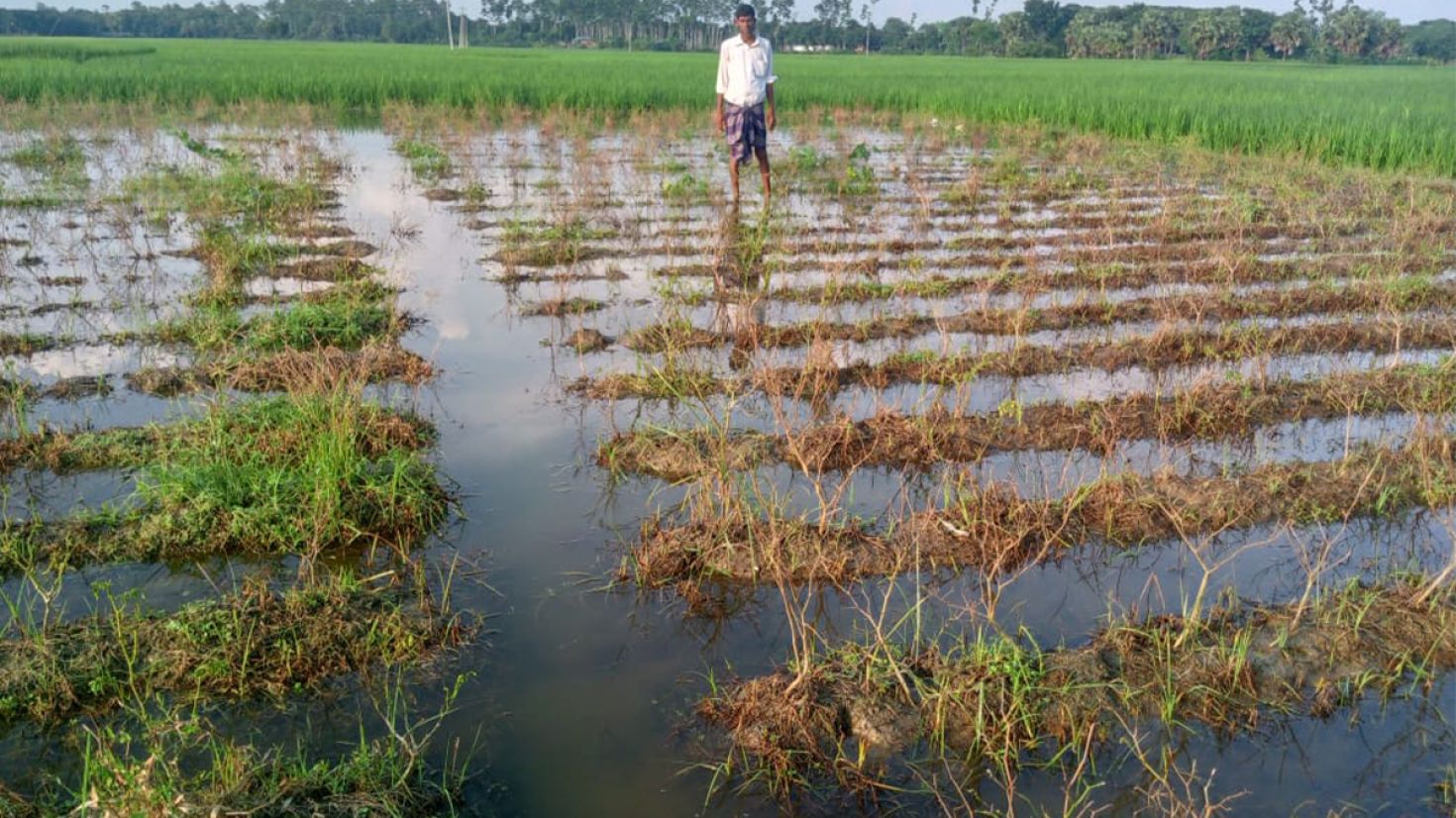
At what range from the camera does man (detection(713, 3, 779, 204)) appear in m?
8.78

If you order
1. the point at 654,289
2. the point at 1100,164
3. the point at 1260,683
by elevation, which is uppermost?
the point at 1100,164

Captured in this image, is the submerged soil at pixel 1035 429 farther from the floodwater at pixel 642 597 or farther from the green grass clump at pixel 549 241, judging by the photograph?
the green grass clump at pixel 549 241

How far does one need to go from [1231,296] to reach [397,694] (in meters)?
6.07

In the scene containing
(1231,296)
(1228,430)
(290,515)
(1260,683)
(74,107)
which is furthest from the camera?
(74,107)

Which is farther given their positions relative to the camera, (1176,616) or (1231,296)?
(1231,296)

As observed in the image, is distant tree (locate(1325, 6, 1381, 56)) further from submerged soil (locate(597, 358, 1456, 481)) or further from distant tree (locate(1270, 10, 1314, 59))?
submerged soil (locate(597, 358, 1456, 481))

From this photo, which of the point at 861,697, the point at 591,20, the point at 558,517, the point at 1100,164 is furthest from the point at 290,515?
the point at 591,20

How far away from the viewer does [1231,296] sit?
697 cm

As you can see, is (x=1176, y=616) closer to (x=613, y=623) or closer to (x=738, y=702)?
(x=738, y=702)

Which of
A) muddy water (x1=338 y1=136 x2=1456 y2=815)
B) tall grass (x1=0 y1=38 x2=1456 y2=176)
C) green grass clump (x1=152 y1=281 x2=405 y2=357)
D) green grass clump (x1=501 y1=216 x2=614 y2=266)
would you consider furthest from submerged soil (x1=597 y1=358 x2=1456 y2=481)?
tall grass (x1=0 y1=38 x2=1456 y2=176)

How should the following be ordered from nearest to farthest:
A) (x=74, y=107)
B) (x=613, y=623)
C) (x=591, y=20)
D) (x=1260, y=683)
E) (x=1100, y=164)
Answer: (x=1260, y=683) → (x=613, y=623) → (x=1100, y=164) → (x=74, y=107) → (x=591, y=20)

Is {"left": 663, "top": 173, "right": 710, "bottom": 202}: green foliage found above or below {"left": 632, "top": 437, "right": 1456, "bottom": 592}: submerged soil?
above

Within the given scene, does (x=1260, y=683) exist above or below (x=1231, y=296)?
below

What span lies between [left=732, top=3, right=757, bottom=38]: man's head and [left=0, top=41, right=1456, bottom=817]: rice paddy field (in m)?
1.52
